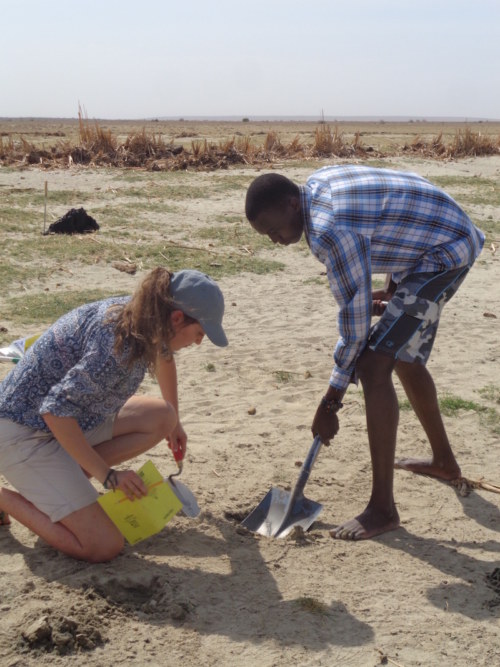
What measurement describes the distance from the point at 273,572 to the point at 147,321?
115 cm

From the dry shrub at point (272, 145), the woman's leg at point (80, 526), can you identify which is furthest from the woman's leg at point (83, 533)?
the dry shrub at point (272, 145)

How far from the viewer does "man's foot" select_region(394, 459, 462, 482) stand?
160 inches

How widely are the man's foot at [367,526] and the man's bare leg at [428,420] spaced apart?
0.53 meters

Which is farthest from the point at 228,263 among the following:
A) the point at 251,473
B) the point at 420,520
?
the point at 420,520

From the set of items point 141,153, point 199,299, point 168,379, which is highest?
point 141,153

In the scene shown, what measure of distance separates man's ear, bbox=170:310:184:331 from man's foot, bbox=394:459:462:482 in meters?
1.71

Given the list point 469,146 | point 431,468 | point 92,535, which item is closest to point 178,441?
point 92,535

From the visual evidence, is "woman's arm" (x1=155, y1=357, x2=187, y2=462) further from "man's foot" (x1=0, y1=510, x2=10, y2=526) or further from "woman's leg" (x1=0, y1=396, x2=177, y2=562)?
Result: "man's foot" (x1=0, y1=510, x2=10, y2=526)

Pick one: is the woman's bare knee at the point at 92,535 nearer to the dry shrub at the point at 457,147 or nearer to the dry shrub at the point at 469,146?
the dry shrub at the point at 457,147

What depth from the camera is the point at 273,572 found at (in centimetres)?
329

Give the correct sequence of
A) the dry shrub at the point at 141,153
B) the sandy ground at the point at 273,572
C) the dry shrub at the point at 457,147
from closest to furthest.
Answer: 1. the sandy ground at the point at 273,572
2. the dry shrub at the point at 141,153
3. the dry shrub at the point at 457,147

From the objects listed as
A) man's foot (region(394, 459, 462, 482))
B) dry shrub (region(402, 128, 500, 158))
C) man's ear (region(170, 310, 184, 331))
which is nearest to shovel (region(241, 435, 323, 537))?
man's foot (region(394, 459, 462, 482))

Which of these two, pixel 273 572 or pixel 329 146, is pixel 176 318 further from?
pixel 329 146

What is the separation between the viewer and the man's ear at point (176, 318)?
9.82ft
